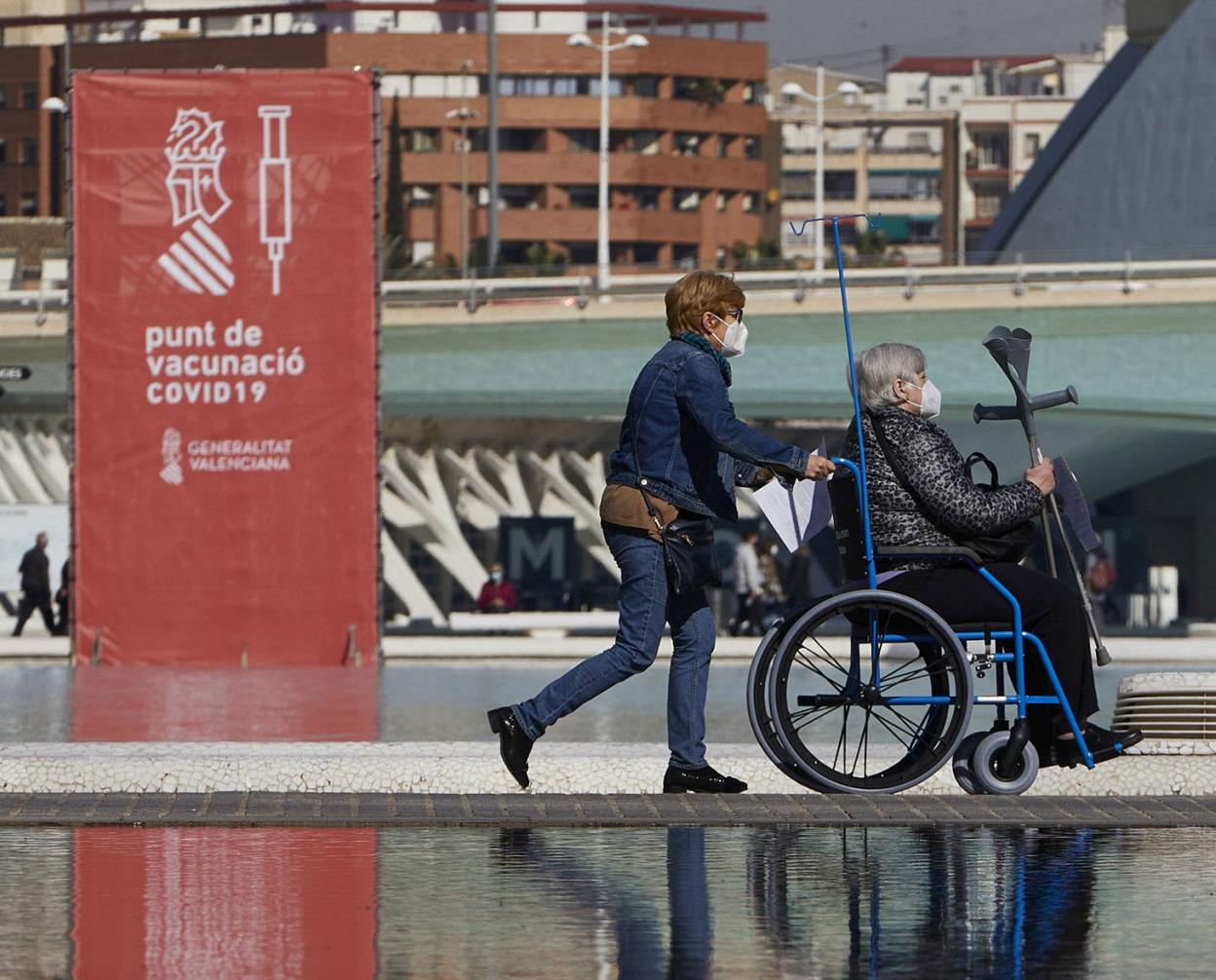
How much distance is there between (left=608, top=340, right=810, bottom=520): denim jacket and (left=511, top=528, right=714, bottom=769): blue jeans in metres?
0.22

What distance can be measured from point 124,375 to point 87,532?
4.43ft

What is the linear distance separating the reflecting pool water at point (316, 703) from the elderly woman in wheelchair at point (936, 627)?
13.7ft

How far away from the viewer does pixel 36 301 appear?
145 feet

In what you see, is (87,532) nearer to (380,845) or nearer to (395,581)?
(380,845)

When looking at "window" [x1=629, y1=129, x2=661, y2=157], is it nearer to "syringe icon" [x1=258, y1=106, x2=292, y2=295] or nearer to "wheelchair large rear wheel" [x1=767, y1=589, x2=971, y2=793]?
"syringe icon" [x1=258, y1=106, x2=292, y2=295]

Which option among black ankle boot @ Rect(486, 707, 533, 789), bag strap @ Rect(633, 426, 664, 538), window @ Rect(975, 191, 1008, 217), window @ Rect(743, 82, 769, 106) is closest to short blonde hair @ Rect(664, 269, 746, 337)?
bag strap @ Rect(633, 426, 664, 538)

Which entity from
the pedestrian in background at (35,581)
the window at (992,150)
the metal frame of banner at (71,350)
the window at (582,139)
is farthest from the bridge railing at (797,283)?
the window at (992,150)

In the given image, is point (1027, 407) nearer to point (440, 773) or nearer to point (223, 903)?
point (440, 773)

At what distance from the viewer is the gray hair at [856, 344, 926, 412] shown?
9438mm

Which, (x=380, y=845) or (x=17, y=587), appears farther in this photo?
(x=17, y=587)

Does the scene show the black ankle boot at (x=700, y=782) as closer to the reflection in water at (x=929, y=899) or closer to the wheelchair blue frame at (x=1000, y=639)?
the wheelchair blue frame at (x=1000, y=639)

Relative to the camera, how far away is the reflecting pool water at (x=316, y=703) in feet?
46.4

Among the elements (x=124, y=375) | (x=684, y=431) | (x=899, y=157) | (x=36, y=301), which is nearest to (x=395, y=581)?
(x=36, y=301)

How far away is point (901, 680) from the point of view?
8992mm
